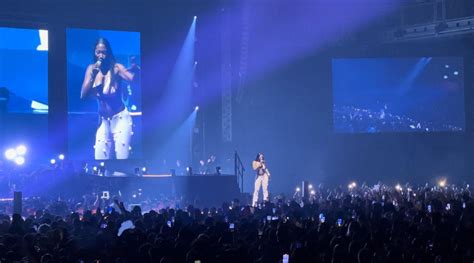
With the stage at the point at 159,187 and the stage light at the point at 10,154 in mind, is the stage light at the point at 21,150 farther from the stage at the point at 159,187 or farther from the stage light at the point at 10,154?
the stage at the point at 159,187

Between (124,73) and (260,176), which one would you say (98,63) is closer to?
(124,73)

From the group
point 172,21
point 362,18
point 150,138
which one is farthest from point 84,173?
point 362,18

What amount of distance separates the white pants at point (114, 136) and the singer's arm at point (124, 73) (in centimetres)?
A: 143

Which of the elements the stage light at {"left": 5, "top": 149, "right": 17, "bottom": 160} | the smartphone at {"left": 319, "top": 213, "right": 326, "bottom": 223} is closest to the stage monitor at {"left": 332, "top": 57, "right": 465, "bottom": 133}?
the stage light at {"left": 5, "top": 149, "right": 17, "bottom": 160}

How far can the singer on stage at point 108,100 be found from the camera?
31500mm

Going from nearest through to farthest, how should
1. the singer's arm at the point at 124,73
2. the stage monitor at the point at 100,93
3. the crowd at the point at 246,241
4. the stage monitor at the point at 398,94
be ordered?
the crowd at the point at 246,241
the stage monitor at the point at 100,93
the singer's arm at the point at 124,73
the stage monitor at the point at 398,94

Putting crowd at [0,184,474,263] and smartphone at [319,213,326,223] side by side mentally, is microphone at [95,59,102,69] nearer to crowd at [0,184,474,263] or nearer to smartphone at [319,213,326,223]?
crowd at [0,184,474,263]

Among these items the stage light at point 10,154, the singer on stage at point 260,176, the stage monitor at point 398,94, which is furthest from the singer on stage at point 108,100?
the stage monitor at point 398,94

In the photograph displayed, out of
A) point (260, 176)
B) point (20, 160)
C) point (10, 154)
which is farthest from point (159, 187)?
point (10, 154)

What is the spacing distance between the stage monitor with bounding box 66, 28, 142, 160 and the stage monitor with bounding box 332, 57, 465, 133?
1071 cm

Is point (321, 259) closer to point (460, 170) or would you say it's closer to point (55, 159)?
point (55, 159)

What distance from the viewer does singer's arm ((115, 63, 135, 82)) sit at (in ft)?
106

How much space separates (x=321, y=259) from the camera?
1092 cm

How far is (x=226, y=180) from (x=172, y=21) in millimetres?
9784
